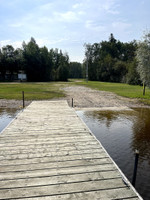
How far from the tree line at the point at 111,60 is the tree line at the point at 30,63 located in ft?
40.6

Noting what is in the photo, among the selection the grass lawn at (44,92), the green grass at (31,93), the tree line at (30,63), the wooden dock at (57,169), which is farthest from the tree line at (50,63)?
the wooden dock at (57,169)

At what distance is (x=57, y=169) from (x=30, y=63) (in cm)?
5889

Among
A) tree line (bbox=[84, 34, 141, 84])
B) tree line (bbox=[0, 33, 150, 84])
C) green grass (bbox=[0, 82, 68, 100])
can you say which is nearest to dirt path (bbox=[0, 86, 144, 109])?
green grass (bbox=[0, 82, 68, 100])

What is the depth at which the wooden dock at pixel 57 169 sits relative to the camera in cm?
275

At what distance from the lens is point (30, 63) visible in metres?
58.2

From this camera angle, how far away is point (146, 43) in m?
17.7

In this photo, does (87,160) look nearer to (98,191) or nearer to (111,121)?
(98,191)

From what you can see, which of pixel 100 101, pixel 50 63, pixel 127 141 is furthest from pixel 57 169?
pixel 50 63

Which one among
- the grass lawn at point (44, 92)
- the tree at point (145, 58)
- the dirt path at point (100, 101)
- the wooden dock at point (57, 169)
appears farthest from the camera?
the grass lawn at point (44, 92)

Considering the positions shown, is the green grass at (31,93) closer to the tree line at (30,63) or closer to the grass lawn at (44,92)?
the grass lawn at (44,92)

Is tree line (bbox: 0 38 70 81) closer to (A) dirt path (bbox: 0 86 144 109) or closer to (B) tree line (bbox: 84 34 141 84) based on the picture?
(B) tree line (bbox: 84 34 141 84)

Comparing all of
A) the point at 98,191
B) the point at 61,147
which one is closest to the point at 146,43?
the point at 61,147

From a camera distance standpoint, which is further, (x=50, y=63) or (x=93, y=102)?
(x=50, y=63)

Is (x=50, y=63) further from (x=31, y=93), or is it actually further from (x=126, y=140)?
(x=126, y=140)
